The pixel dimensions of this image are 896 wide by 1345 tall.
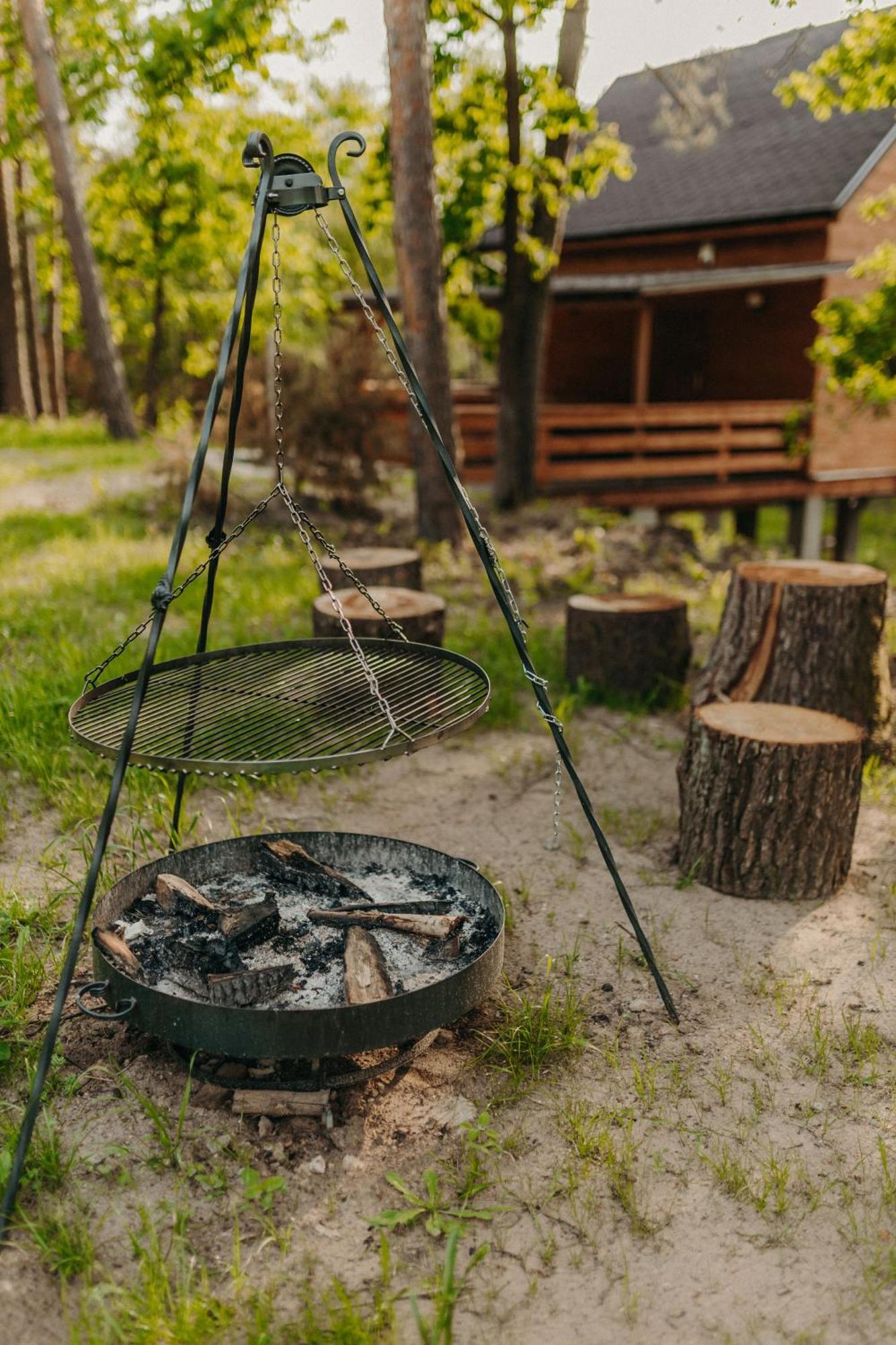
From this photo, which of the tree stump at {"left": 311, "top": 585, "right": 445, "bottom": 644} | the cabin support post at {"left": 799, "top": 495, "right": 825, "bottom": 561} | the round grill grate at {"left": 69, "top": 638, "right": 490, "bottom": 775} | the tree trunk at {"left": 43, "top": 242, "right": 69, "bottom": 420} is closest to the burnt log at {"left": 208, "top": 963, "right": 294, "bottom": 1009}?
the round grill grate at {"left": 69, "top": 638, "right": 490, "bottom": 775}

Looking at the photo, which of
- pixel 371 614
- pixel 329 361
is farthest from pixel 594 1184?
pixel 329 361

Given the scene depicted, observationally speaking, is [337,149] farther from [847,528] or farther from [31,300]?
[31,300]

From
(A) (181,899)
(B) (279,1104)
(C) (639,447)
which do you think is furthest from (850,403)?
(B) (279,1104)

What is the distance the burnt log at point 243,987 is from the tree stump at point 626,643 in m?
3.75

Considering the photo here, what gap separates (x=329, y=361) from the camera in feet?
32.8

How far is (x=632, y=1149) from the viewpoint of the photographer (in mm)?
2541

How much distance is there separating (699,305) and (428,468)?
411 inches

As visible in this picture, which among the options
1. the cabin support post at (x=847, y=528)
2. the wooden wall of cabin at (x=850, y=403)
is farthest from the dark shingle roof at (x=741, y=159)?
the cabin support post at (x=847, y=528)

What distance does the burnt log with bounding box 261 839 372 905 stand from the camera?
335 cm

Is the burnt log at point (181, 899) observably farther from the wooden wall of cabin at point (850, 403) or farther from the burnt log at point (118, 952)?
the wooden wall of cabin at point (850, 403)

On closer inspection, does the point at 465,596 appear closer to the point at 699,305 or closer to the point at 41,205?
the point at 699,305

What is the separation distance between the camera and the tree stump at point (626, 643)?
6070 millimetres

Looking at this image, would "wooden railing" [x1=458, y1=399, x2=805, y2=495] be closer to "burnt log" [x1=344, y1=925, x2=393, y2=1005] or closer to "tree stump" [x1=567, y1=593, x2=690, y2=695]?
"tree stump" [x1=567, y1=593, x2=690, y2=695]

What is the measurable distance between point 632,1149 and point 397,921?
0.91 m
